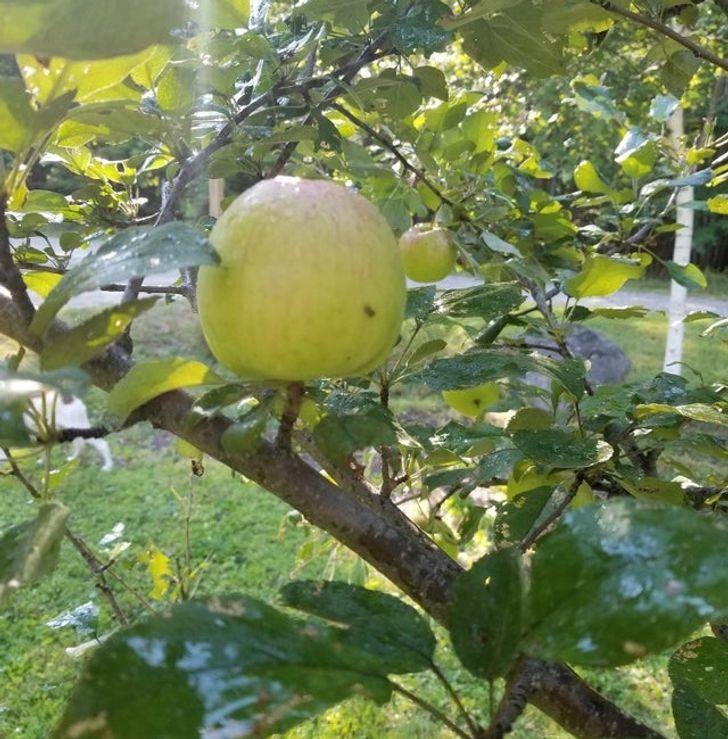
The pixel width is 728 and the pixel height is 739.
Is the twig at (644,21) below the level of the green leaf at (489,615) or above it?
above

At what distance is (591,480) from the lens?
897 mm

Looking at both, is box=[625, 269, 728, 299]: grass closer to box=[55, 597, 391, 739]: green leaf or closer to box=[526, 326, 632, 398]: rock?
box=[526, 326, 632, 398]: rock

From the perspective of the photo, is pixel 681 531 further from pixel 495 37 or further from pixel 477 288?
pixel 495 37

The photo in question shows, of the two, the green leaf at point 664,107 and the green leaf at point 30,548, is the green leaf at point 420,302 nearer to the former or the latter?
the green leaf at point 30,548

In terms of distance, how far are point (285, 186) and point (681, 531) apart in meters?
0.32

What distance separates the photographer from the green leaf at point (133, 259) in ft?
1.35

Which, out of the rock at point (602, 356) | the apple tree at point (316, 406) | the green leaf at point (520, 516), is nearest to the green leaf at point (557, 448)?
the apple tree at point (316, 406)

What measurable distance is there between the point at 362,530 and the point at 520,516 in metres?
0.37

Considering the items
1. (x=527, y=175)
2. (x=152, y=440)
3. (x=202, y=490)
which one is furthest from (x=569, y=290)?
(x=152, y=440)

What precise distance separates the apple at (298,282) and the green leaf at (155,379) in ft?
0.08

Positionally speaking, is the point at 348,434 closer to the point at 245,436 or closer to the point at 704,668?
the point at 245,436

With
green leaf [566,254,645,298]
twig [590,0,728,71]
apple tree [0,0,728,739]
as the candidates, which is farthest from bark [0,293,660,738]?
twig [590,0,728,71]

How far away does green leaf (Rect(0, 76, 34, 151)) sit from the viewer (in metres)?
0.46

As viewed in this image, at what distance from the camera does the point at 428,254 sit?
1.10 meters
